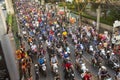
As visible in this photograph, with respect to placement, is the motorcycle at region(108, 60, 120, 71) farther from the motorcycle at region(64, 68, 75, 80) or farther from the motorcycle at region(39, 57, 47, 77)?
the motorcycle at region(39, 57, 47, 77)

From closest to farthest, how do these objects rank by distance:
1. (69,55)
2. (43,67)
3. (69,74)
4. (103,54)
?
(69,74), (43,67), (103,54), (69,55)

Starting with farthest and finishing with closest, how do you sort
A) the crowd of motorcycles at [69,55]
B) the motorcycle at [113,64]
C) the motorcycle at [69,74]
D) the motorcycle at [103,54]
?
the motorcycle at [103,54]
the motorcycle at [113,64]
the crowd of motorcycles at [69,55]
the motorcycle at [69,74]

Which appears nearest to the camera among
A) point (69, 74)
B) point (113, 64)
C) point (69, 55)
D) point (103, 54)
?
point (69, 74)

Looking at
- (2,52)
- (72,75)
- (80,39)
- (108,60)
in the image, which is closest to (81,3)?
(80,39)

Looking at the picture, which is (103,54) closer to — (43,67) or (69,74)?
(69,74)

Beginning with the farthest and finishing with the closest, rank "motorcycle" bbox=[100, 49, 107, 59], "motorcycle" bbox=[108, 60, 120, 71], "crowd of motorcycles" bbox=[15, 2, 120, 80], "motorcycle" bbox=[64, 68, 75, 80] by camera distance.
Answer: "motorcycle" bbox=[100, 49, 107, 59], "motorcycle" bbox=[108, 60, 120, 71], "crowd of motorcycles" bbox=[15, 2, 120, 80], "motorcycle" bbox=[64, 68, 75, 80]

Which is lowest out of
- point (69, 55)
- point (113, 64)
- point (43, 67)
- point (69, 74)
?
point (69, 55)

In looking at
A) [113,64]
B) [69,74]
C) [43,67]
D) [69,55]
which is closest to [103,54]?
[113,64]

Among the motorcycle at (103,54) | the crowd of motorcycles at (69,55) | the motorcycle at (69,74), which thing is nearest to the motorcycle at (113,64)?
the crowd of motorcycles at (69,55)

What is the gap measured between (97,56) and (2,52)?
1130 cm

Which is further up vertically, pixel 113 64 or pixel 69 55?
pixel 113 64

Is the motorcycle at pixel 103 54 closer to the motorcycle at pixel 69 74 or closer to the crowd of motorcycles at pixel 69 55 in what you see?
→ the crowd of motorcycles at pixel 69 55

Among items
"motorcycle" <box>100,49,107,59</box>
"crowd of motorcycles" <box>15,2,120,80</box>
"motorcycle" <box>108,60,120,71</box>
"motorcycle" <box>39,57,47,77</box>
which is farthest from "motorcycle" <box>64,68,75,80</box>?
"motorcycle" <box>100,49,107,59</box>

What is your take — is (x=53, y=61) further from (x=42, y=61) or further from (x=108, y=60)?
(x=108, y=60)
